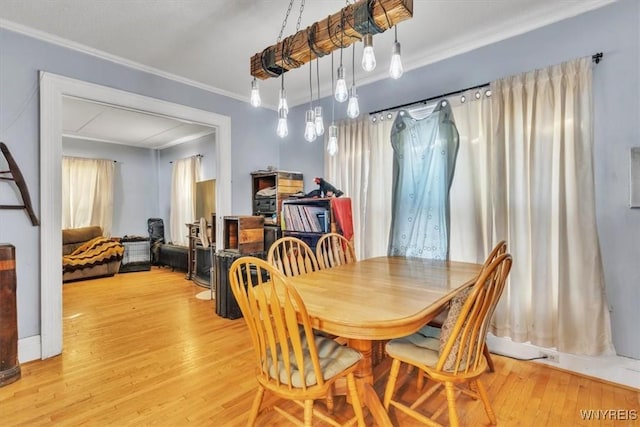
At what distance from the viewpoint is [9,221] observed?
88.6 inches

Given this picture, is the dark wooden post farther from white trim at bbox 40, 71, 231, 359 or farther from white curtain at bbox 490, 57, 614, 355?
white curtain at bbox 490, 57, 614, 355

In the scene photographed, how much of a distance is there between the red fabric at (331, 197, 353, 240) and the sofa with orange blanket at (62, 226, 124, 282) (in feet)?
14.2

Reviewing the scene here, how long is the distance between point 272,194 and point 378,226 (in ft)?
4.35

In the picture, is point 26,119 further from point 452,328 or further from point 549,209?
point 549,209

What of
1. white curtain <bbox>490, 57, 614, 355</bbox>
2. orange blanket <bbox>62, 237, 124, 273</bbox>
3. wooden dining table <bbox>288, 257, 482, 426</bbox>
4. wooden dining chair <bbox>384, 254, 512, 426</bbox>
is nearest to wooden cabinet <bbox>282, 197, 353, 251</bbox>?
wooden dining table <bbox>288, 257, 482, 426</bbox>

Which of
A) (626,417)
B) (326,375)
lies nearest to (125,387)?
(326,375)

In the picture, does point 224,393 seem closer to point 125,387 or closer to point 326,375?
point 125,387

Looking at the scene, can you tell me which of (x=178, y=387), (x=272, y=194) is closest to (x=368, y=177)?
(x=272, y=194)

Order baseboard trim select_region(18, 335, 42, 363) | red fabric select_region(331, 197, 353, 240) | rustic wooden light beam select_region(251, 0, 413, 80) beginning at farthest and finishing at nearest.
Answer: red fabric select_region(331, 197, 353, 240) < baseboard trim select_region(18, 335, 42, 363) < rustic wooden light beam select_region(251, 0, 413, 80)

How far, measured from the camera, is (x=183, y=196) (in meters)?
5.98

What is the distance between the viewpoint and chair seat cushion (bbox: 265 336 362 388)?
49.7 inches

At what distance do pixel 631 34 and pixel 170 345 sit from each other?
398 cm

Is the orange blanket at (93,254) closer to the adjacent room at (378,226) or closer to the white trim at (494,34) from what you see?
the adjacent room at (378,226)

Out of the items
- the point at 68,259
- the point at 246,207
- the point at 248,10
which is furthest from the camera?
the point at 68,259
